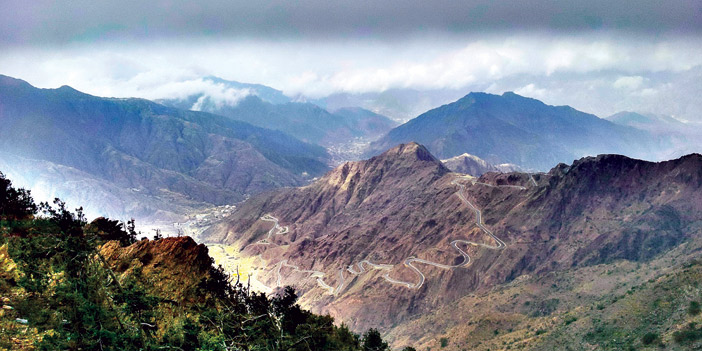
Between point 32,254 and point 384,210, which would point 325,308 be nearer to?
point 384,210

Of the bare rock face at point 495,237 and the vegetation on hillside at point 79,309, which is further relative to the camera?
the bare rock face at point 495,237

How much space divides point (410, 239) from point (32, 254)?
392ft

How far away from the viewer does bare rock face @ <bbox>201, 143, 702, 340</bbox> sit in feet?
320

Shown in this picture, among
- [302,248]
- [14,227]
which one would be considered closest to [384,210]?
[302,248]

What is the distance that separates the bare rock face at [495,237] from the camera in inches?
3846

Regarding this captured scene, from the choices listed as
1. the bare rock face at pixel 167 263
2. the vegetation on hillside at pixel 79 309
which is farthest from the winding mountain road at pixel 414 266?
the vegetation on hillside at pixel 79 309

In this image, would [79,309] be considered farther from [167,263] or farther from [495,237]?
[495,237]

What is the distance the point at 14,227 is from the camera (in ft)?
71.6

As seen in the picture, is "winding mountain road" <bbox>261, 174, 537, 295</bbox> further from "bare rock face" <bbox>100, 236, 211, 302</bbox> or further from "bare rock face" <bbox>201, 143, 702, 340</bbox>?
"bare rock face" <bbox>100, 236, 211, 302</bbox>

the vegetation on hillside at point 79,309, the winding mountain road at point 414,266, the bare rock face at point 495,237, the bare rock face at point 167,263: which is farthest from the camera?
the winding mountain road at point 414,266

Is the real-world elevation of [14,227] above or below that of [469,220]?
above

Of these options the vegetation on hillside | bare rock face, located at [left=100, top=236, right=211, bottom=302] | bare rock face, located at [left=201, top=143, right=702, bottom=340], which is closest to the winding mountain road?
bare rock face, located at [left=201, top=143, right=702, bottom=340]

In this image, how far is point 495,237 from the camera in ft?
367

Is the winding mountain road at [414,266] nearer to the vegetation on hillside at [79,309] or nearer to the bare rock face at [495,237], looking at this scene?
the bare rock face at [495,237]
